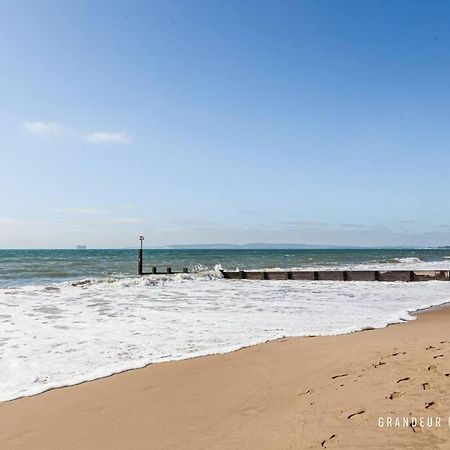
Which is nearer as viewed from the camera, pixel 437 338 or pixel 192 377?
pixel 192 377

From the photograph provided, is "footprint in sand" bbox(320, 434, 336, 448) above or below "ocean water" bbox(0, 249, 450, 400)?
above

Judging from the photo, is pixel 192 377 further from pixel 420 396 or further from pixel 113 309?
pixel 113 309

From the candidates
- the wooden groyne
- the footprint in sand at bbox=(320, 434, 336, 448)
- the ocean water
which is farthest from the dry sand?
the wooden groyne

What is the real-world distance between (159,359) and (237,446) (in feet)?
12.0

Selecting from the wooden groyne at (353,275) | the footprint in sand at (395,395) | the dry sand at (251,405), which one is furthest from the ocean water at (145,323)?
the wooden groyne at (353,275)

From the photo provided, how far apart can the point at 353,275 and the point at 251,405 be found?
78.5ft

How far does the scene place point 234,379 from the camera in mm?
5855

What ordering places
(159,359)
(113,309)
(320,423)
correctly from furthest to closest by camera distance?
(113,309) → (159,359) → (320,423)

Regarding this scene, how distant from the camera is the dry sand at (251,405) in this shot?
3828 millimetres

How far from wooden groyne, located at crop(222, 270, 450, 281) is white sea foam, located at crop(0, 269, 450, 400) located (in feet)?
20.0

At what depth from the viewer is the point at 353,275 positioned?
Result: 27344 mm

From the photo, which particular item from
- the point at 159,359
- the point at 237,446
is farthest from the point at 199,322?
the point at 237,446

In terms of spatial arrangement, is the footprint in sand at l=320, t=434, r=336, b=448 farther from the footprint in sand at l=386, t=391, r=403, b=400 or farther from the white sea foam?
the white sea foam

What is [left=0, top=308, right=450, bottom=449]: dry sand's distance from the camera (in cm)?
383
